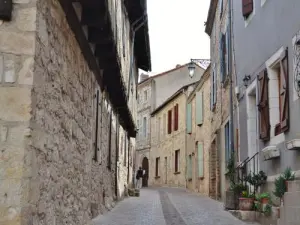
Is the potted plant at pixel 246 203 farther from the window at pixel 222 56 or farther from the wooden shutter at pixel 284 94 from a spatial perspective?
the window at pixel 222 56

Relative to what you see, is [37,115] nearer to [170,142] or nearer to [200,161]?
[200,161]

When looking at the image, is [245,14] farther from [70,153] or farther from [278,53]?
[70,153]

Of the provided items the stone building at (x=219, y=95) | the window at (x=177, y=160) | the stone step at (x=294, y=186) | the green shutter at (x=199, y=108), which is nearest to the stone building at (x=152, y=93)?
the window at (x=177, y=160)

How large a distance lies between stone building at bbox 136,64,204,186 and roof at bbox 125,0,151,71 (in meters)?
12.6

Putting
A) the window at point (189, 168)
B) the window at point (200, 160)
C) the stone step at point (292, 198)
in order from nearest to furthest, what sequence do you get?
the stone step at point (292, 198), the window at point (200, 160), the window at point (189, 168)

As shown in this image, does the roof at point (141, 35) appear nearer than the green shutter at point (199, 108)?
Yes

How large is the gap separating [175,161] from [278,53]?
2077 cm

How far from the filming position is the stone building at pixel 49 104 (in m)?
4.28

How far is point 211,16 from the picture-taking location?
744 inches

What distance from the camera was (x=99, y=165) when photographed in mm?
10234

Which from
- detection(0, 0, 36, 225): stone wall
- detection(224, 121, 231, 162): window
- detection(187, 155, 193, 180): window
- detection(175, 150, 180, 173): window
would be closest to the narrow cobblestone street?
detection(224, 121, 231, 162): window

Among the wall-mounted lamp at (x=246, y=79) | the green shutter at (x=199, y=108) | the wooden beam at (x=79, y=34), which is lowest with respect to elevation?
the wooden beam at (x=79, y=34)

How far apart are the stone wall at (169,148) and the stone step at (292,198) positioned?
62.6 feet

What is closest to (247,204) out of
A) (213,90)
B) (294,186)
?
(294,186)
